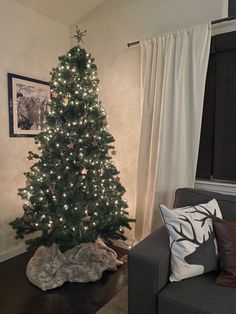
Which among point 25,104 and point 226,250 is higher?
point 25,104

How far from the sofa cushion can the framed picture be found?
2.13 m

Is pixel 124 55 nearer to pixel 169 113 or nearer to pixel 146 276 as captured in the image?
pixel 169 113

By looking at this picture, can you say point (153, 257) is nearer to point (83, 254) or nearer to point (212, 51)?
point (83, 254)

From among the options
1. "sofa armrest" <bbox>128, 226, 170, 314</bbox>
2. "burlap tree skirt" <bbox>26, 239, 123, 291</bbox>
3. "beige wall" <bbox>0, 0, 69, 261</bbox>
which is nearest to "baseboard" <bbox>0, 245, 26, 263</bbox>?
"beige wall" <bbox>0, 0, 69, 261</bbox>

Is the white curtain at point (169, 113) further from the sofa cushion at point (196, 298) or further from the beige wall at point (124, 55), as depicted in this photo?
the sofa cushion at point (196, 298)

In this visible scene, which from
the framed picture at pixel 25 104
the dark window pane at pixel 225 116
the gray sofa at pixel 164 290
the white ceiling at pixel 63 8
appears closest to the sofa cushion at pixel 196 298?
the gray sofa at pixel 164 290

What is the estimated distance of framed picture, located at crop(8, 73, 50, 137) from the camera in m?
2.64

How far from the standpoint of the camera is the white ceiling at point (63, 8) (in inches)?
107

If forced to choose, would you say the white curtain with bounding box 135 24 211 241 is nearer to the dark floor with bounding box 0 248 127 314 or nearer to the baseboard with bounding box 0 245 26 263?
the dark floor with bounding box 0 248 127 314

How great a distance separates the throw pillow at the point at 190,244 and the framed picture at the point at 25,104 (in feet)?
6.04

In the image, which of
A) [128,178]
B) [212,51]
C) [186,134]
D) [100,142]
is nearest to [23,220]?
[100,142]

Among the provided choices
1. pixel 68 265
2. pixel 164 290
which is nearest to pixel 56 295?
pixel 68 265

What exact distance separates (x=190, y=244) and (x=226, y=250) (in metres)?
0.23

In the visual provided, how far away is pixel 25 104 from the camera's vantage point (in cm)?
276
